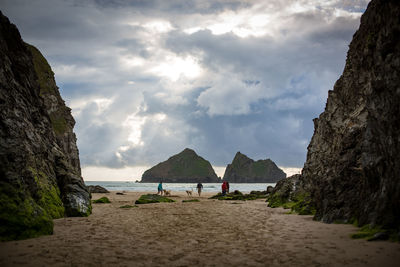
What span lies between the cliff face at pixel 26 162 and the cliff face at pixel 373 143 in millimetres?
11775

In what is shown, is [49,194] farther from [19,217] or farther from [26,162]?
[19,217]

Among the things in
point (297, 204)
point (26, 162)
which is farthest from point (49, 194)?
point (297, 204)

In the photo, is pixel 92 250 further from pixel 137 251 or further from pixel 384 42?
pixel 384 42

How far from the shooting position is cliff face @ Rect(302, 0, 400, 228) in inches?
376

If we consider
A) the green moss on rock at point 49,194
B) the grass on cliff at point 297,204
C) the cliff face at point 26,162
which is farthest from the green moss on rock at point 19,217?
the grass on cliff at point 297,204

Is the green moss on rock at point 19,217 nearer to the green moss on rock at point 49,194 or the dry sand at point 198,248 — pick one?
the dry sand at point 198,248

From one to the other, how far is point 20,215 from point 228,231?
25.0ft

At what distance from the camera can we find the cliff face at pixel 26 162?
10.1 meters

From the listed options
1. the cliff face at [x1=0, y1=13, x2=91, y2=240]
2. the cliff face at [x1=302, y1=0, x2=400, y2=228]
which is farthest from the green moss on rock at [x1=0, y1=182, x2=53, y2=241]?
the cliff face at [x1=302, y1=0, x2=400, y2=228]

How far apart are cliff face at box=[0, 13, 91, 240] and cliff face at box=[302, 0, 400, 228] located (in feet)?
38.6

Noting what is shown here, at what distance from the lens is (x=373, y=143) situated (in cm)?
1155

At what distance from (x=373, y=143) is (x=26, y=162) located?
13740 millimetres

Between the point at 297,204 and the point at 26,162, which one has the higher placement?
the point at 26,162

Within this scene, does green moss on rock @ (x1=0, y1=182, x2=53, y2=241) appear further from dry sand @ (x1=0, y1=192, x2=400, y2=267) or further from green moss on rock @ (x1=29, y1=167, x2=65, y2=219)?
green moss on rock @ (x1=29, y1=167, x2=65, y2=219)
